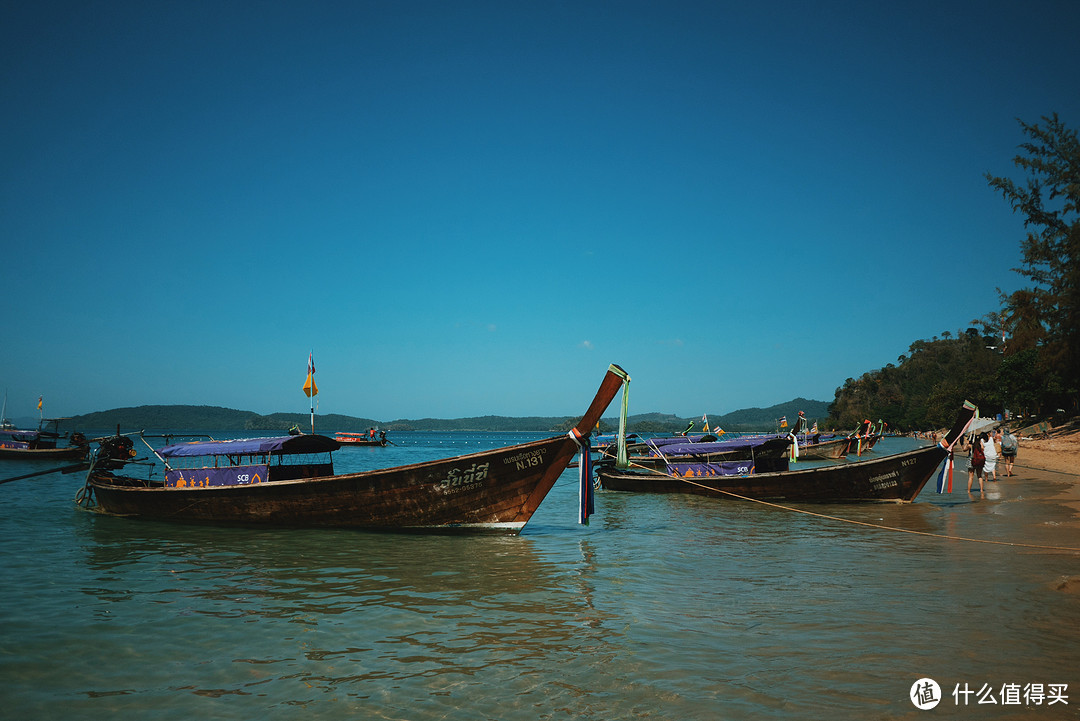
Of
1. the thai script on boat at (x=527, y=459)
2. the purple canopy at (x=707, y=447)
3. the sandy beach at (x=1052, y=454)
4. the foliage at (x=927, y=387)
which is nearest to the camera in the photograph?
the thai script on boat at (x=527, y=459)

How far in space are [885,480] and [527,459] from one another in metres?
11.8

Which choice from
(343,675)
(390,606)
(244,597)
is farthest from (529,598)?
(244,597)

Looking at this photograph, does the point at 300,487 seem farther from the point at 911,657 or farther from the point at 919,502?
the point at 919,502

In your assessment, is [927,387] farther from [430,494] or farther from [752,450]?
[430,494]

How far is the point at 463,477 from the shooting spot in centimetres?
1338

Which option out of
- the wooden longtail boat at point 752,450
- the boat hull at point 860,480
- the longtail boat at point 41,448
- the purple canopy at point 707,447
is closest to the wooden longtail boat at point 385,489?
the boat hull at point 860,480

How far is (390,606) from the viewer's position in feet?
27.5

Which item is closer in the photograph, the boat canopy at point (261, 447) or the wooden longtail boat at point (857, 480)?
the boat canopy at point (261, 447)

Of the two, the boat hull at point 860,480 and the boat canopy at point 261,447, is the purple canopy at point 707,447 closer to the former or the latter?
the boat hull at point 860,480

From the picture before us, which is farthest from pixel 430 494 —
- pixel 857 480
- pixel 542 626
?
pixel 857 480

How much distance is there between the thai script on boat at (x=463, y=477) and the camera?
13281 mm

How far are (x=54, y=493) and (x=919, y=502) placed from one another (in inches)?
1240

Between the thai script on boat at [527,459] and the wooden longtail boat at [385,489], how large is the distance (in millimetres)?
20

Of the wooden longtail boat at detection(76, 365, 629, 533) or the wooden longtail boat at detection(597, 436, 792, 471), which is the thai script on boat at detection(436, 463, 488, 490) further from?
the wooden longtail boat at detection(597, 436, 792, 471)
